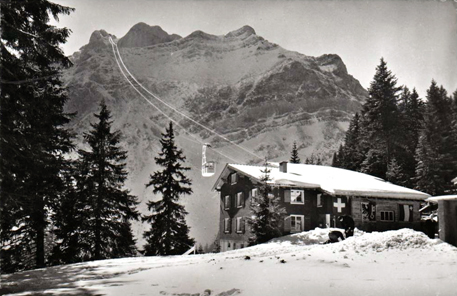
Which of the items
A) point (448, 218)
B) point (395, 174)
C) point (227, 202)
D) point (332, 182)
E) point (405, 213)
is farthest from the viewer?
point (395, 174)

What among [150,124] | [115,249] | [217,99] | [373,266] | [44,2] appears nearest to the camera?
[373,266]

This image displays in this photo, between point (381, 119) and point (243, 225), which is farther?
point (381, 119)

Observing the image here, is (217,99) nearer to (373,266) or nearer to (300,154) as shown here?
(300,154)

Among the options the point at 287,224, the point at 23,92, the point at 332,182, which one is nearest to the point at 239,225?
the point at 287,224

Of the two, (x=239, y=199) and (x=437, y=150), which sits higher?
(x=437, y=150)

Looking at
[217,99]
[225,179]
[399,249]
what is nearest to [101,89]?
[217,99]

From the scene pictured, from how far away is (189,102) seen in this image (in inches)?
2938

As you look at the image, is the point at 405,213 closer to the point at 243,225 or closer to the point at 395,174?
the point at 395,174

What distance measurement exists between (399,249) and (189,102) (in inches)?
2576

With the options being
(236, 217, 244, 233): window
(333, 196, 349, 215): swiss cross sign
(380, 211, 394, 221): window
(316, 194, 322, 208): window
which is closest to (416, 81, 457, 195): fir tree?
(380, 211, 394, 221): window

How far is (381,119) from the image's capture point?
3875cm

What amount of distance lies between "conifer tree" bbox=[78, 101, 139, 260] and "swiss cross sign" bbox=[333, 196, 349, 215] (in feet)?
50.6

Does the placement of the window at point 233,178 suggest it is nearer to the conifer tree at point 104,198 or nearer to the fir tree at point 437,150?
the conifer tree at point 104,198

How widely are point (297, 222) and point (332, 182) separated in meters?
4.70
